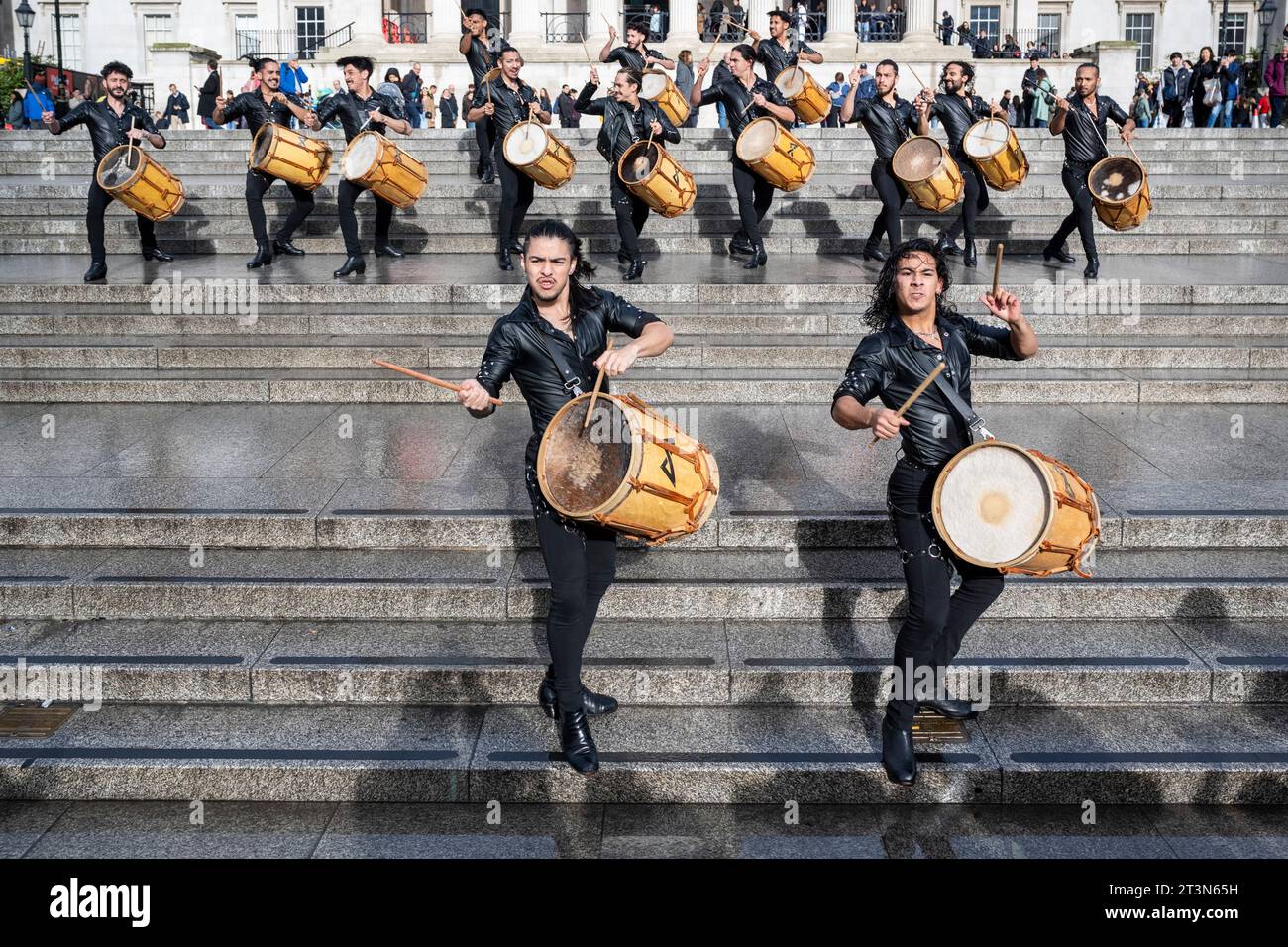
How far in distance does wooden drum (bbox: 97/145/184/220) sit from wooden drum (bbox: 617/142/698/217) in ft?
14.4

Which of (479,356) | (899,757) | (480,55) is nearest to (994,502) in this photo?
(899,757)

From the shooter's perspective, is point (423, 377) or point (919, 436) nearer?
point (423, 377)

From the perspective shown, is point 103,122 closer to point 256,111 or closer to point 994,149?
point 256,111

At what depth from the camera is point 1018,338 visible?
499 cm

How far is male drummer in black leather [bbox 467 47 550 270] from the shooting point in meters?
12.2

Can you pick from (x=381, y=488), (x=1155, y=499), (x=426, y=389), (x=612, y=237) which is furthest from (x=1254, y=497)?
(x=612, y=237)

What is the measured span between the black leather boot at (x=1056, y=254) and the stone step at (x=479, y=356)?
106 inches

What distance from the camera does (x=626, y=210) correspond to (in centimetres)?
1177

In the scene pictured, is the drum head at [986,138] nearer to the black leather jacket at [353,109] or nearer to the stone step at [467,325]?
the stone step at [467,325]

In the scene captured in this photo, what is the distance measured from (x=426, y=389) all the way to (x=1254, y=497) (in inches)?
227

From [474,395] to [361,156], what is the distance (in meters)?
7.76

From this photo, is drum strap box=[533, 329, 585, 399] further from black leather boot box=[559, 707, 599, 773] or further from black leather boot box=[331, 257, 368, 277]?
black leather boot box=[331, 257, 368, 277]

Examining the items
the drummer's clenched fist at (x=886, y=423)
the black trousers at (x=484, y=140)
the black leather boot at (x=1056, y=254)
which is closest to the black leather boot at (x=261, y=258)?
the black trousers at (x=484, y=140)
